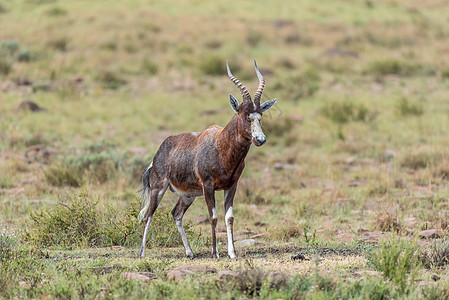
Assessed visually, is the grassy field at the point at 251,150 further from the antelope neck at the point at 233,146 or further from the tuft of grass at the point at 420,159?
the antelope neck at the point at 233,146

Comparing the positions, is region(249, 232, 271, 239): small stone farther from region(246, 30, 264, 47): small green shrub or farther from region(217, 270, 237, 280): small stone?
region(246, 30, 264, 47): small green shrub

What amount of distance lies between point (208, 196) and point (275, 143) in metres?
8.96

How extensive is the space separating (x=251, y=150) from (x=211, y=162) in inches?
313

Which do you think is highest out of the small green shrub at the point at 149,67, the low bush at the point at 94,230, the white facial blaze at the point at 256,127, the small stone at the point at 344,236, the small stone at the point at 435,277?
the white facial blaze at the point at 256,127

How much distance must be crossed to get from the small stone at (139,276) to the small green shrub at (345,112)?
39.6 feet

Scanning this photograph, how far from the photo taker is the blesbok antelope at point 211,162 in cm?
739

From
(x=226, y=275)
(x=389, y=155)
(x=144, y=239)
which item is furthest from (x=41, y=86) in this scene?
(x=226, y=275)

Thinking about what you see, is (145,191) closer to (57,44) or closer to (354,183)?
(354,183)

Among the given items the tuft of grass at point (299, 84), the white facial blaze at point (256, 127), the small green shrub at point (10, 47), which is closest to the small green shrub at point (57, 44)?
the small green shrub at point (10, 47)

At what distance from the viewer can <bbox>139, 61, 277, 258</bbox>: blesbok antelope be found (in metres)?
7.39

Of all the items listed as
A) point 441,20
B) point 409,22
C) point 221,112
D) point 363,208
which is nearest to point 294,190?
point 363,208

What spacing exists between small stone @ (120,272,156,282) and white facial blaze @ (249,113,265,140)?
185cm

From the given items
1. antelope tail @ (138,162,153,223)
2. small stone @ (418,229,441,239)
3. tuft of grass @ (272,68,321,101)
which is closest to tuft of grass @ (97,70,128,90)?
tuft of grass @ (272,68,321,101)

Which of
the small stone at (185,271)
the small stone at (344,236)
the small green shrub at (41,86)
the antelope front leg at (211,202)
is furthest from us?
the small green shrub at (41,86)
